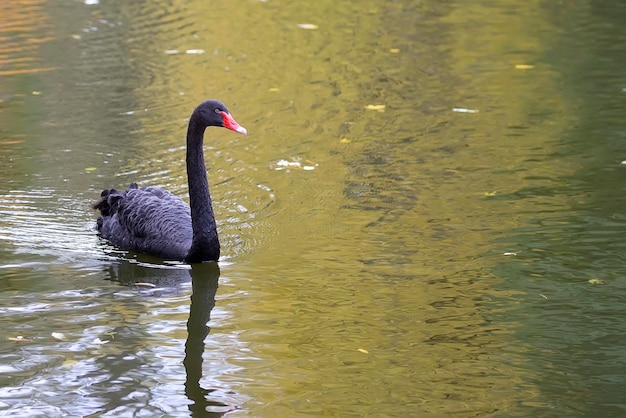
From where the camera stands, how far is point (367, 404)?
4.99m

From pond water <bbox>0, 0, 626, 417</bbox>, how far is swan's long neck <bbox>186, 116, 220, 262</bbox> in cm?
14

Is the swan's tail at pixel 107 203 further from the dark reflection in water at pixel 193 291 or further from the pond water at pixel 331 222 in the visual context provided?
the dark reflection in water at pixel 193 291

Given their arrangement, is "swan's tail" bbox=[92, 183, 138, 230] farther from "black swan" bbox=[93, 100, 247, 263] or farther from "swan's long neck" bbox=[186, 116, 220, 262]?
"swan's long neck" bbox=[186, 116, 220, 262]

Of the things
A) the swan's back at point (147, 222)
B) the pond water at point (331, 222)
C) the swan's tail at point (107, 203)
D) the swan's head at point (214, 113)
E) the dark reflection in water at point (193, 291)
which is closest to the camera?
the dark reflection in water at point (193, 291)

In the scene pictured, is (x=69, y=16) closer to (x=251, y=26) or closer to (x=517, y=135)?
(x=251, y=26)

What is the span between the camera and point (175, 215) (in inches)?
293

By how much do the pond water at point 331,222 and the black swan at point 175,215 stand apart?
13 centimetres

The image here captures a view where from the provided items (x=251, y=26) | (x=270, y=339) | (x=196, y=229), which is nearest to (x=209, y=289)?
(x=196, y=229)

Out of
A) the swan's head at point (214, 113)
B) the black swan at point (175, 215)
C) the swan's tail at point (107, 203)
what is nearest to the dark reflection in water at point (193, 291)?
the black swan at point (175, 215)

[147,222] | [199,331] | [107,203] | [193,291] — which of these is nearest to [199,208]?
[147,222]

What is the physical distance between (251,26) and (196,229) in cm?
762

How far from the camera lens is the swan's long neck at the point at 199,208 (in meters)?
6.91

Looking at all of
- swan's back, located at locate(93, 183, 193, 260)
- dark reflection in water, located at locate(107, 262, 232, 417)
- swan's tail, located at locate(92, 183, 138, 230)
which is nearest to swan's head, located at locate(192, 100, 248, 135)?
swan's back, located at locate(93, 183, 193, 260)

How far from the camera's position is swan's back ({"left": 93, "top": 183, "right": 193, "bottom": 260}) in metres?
7.18
